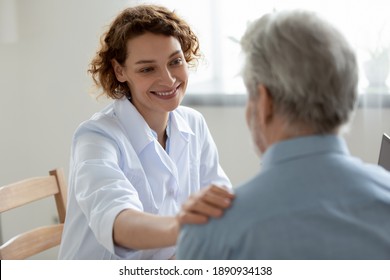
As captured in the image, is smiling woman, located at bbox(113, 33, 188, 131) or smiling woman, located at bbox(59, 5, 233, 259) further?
smiling woman, located at bbox(113, 33, 188, 131)

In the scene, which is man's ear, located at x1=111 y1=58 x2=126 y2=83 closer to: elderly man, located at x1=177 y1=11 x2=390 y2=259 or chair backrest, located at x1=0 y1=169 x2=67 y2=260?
chair backrest, located at x1=0 y1=169 x2=67 y2=260

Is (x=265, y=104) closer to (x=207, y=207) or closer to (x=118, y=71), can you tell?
(x=207, y=207)

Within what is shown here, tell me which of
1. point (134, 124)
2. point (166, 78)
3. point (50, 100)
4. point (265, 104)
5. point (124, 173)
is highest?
point (265, 104)

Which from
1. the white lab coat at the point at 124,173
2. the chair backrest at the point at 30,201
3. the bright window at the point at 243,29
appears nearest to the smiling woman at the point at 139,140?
the white lab coat at the point at 124,173

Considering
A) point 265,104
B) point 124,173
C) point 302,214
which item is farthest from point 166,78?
point 302,214

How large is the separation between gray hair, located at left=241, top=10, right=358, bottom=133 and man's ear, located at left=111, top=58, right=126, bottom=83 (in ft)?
3.28

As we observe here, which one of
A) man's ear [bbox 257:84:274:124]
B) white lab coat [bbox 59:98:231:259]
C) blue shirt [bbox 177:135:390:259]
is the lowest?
white lab coat [bbox 59:98:231:259]

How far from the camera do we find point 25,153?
379cm

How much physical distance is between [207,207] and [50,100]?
285 centimetres

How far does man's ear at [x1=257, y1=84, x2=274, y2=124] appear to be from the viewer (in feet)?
3.40

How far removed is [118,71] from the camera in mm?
2023

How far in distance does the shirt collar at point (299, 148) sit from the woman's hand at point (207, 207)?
9 cm

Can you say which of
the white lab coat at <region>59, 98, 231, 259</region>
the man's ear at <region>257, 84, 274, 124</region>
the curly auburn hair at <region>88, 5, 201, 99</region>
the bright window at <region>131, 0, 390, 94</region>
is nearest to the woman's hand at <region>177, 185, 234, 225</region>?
the man's ear at <region>257, 84, 274, 124</region>
